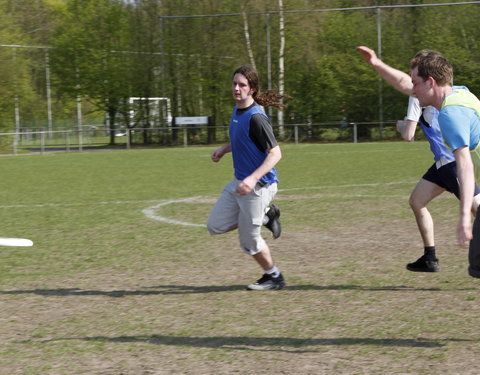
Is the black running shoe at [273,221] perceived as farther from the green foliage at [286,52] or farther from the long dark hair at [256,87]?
the green foliage at [286,52]

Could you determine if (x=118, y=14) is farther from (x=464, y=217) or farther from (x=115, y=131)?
(x=464, y=217)

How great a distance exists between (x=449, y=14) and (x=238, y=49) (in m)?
10.1

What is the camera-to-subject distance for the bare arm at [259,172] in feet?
21.2

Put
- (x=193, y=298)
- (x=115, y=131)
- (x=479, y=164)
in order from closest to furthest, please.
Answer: (x=479, y=164) → (x=193, y=298) → (x=115, y=131)

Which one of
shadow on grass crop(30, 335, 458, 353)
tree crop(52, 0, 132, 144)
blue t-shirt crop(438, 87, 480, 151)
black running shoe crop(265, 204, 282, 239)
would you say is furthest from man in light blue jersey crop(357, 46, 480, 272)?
tree crop(52, 0, 132, 144)

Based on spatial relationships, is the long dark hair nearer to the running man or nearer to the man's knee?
the running man

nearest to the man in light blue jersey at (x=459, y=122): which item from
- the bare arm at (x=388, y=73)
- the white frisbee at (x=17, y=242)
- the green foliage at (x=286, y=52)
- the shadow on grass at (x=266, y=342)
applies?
the shadow on grass at (x=266, y=342)

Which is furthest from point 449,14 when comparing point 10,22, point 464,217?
point 464,217

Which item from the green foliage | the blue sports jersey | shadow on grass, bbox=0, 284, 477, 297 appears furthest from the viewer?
the green foliage

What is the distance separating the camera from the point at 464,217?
4.90 meters

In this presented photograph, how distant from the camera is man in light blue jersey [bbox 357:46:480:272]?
269 inches

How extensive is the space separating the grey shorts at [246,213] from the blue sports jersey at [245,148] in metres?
0.11

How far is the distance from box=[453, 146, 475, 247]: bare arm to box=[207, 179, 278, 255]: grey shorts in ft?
7.34

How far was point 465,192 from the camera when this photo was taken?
4.98 m
